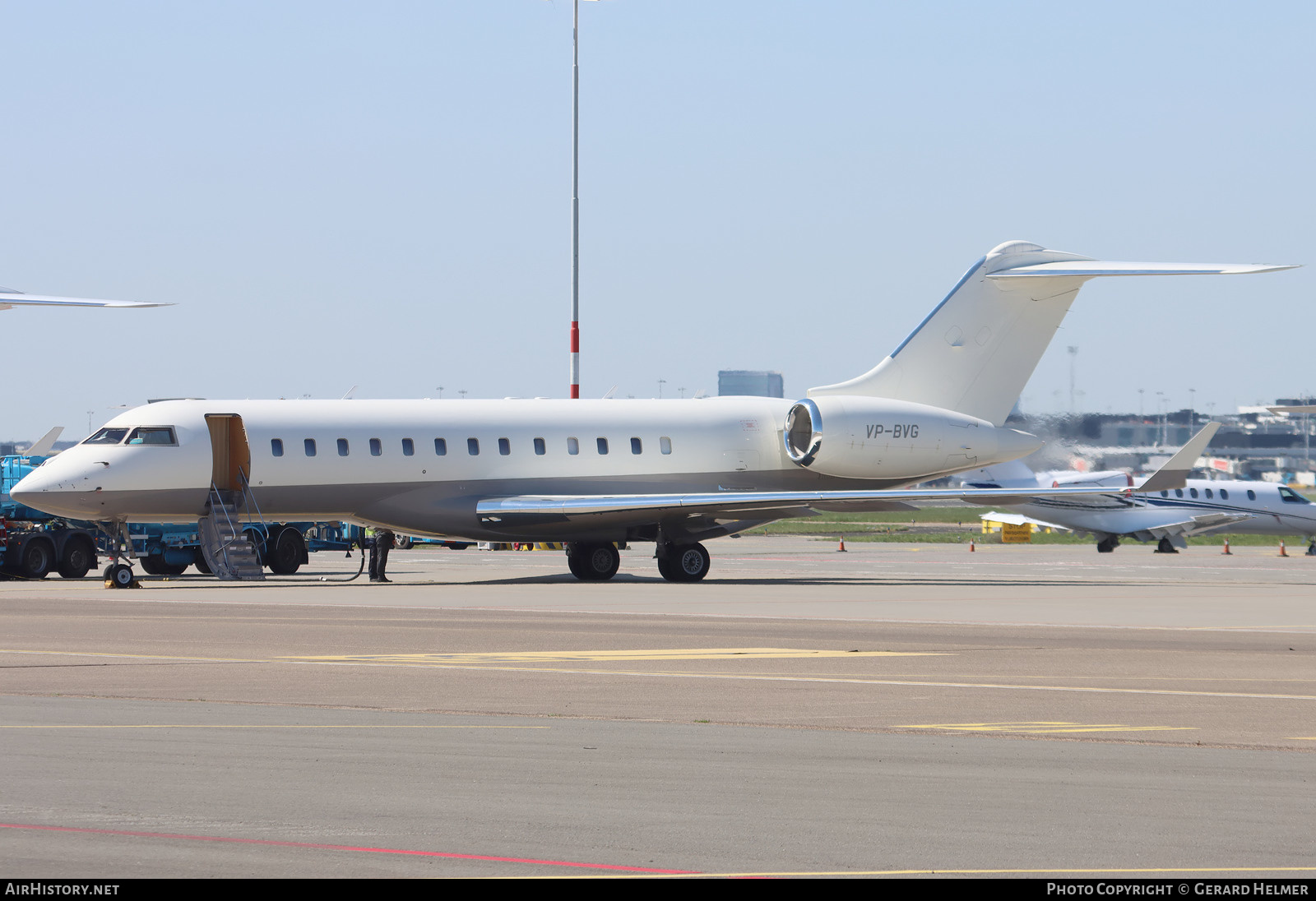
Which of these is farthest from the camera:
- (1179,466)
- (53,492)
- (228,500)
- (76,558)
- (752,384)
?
(752,384)

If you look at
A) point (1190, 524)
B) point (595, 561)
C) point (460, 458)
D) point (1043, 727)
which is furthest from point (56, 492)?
point (1190, 524)

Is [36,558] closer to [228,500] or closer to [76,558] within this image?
[76,558]

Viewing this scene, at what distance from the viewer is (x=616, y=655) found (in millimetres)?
18672

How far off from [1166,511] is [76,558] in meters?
33.7

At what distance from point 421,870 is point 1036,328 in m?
34.3

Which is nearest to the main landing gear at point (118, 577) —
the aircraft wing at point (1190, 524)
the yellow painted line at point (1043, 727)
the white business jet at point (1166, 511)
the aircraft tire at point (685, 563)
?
the aircraft tire at point (685, 563)

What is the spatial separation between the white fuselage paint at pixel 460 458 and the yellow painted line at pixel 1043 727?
77.1ft

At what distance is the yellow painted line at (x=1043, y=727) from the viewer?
40.8ft

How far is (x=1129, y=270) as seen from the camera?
37.6m

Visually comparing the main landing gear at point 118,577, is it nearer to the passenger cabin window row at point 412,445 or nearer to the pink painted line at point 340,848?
the passenger cabin window row at point 412,445

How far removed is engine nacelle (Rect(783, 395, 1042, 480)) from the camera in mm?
37656

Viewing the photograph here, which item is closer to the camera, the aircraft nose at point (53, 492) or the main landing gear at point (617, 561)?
the aircraft nose at point (53, 492)

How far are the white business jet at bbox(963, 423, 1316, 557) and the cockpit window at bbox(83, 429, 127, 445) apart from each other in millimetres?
29849

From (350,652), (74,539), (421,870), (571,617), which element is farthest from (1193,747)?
(74,539)
